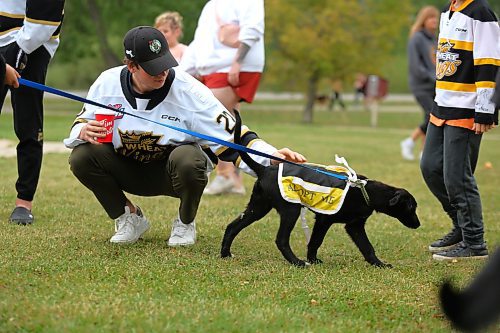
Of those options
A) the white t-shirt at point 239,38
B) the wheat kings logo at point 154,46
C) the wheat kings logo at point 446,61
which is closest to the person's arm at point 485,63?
the wheat kings logo at point 446,61

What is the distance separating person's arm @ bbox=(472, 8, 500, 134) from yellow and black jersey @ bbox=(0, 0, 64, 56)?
2790mm

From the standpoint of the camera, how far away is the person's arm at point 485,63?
5.14 meters

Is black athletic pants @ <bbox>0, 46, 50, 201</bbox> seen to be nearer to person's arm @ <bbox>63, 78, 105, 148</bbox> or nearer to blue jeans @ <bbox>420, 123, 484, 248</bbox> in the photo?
person's arm @ <bbox>63, 78, 105, 148</bbox>

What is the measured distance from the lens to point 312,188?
488 cm

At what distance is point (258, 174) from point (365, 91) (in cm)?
3383

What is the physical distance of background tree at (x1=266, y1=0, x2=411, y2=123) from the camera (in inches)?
1219

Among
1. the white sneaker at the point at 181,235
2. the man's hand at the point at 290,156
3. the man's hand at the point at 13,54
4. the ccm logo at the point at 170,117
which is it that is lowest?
the white sneaker at the point at 181,235

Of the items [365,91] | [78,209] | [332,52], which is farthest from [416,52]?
[365,91]

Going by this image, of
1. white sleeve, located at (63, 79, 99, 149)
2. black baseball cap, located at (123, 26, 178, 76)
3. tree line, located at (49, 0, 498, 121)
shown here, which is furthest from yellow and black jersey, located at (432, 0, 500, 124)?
tree line, located at (49, 0, 498, 121)

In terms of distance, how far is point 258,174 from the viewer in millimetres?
5020

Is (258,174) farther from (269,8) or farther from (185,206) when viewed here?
(269,8)

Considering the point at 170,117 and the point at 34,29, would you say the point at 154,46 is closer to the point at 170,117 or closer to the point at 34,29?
the point at 170,117

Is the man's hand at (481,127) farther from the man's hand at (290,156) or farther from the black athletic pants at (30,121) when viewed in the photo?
the black athletic pants at (30,121)

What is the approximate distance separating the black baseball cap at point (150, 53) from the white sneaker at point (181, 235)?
1.12 meters
